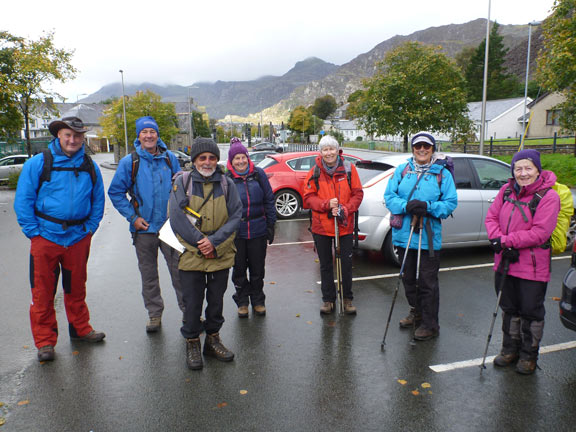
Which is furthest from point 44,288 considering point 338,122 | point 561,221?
point 338,122

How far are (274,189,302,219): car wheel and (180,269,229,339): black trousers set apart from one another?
26.3 feet

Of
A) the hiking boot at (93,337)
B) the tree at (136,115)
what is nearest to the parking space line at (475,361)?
the hiking boot at (93,337)

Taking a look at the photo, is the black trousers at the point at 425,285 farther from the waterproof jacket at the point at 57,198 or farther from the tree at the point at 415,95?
the tree at the point at 415,95

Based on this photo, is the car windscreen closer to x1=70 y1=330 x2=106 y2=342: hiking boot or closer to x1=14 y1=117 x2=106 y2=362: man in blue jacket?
x1=14 y1=117 x2=106 y2=362: man in blue jacket

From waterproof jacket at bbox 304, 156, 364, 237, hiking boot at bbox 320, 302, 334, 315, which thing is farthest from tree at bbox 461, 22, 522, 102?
hiking boot at bbox 320, 302, 334, 315

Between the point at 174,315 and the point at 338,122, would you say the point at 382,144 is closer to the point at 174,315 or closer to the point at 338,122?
Result: the point at 174,315

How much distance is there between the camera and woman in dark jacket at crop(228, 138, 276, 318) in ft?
16.4

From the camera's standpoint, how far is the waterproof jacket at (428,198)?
453cm

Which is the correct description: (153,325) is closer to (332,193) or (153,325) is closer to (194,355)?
(194,355)

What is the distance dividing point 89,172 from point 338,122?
123823mm

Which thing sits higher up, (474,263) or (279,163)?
(279,163)

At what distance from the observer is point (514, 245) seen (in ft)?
12.6

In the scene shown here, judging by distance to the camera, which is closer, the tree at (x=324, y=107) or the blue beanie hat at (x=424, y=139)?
the blue beanie hat at (x=424, y=139)

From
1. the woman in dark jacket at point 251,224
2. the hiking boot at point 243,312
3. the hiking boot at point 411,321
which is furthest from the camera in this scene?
the hiking boot at point 243,312
